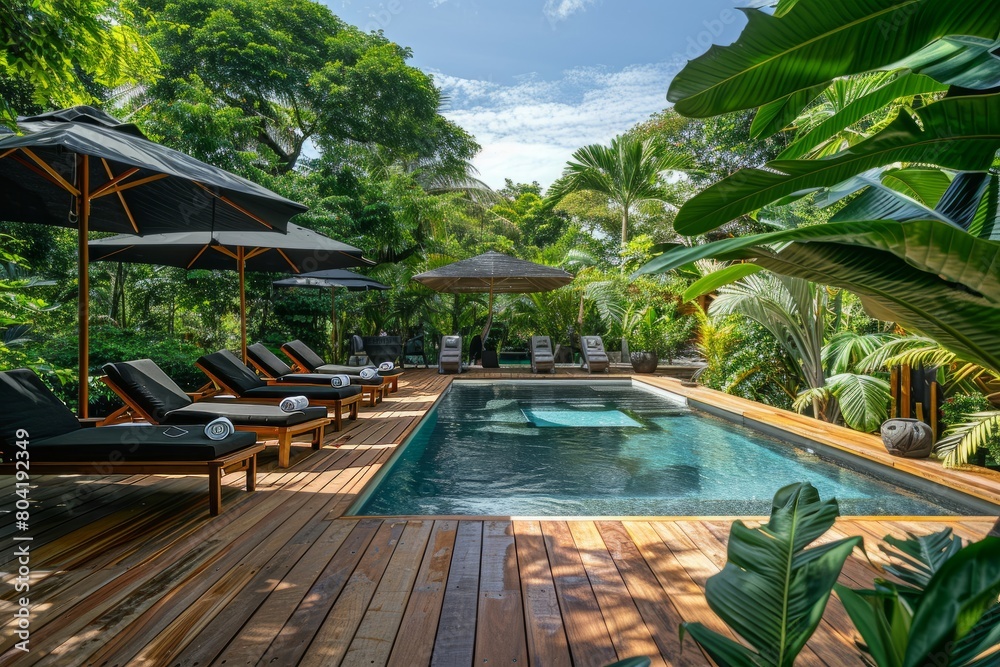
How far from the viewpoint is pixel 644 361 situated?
459 inches

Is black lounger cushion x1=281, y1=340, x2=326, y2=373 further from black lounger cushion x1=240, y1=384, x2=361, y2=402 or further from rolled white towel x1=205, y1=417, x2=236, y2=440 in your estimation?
rolled white towel x1=205, y1=417, x2=236, y2=440

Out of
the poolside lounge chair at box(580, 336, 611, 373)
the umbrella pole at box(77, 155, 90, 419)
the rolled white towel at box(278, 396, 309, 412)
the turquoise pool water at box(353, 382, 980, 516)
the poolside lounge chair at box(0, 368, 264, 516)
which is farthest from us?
the poolside lounge chair at box(580, 336, 611, 373)

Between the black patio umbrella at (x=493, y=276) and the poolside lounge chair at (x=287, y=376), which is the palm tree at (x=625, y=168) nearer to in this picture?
the black patio umbrella at (x=493, y=276)

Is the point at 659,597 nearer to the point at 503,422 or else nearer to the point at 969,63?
the point at 969,63

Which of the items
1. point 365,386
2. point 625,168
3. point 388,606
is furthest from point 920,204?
point 625,168

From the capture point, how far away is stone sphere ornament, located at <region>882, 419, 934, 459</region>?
4.25 metres

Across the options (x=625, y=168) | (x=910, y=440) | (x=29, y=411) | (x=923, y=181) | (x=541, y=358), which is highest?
(x=625, y=168)

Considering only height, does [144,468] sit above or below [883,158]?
below

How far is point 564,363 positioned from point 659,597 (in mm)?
11860

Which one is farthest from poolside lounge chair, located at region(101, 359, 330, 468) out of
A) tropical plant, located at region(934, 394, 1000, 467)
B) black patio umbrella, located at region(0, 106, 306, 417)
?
tropical plant, located at region(934, 394, 1000, 467)

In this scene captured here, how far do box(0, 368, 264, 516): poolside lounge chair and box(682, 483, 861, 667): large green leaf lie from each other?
9.88 feet

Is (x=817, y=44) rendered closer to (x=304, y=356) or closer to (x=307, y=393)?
(x=307, y=393)

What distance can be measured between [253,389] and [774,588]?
18.7 feet

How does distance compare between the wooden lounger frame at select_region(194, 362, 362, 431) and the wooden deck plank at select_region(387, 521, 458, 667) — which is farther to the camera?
the wooden lounger frame at select_region(194, 362, 362, 431)
